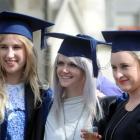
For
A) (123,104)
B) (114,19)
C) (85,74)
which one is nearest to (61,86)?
(85,74)

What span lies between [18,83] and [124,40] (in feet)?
3.02

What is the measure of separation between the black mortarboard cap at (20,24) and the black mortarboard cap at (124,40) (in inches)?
26.7

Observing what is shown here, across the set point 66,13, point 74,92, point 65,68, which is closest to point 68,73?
point 65,68

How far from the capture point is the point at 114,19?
21.6m

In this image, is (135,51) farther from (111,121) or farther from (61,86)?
(61,86)

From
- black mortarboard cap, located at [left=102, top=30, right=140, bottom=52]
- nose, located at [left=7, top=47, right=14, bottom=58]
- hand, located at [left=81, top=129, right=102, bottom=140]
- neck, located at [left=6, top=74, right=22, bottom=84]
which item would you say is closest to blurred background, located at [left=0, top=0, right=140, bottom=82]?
neck, located at [left=6, top=74, right=22, bottom=84]

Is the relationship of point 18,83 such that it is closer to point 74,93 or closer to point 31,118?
point 31,118

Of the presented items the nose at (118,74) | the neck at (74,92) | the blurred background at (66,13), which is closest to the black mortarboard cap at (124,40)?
the nose at (118,74)

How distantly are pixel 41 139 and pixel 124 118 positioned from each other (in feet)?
2.58

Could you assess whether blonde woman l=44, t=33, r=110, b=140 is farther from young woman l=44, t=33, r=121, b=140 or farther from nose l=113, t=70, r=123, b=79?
nose l=113, t=70, r=123, b=79

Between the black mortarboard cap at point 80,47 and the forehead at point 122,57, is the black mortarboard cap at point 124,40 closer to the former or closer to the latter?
the forehead at point 122,57

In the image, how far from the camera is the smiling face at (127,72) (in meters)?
3.39

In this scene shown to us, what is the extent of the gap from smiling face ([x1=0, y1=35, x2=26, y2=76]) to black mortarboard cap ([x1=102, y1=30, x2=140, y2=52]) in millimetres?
638

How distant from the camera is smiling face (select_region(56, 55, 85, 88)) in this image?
3881mm
